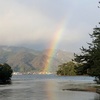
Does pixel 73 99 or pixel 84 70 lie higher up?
pixel 84 70

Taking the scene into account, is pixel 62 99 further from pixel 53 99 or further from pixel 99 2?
pixel 99 2

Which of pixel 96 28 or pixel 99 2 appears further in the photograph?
pixel 96 28

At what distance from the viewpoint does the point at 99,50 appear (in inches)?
2142

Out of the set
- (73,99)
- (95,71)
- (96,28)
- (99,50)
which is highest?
(96,28)

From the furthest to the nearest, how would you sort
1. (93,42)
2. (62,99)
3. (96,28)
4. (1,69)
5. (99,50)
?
1. (1,69)
2. (93,42)
3. (96,28)
4. (99,50)
5. (62,99)

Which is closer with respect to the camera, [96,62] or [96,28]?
[96,62]

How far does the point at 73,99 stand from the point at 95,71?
883 centimetres

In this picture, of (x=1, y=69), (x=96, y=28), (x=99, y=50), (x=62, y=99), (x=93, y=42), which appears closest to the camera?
(x=62, y=99)

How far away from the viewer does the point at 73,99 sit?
165 ft

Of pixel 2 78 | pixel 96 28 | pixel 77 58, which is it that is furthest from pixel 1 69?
pixel 96 28

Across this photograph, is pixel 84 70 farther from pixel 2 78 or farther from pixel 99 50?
pixel 2 78

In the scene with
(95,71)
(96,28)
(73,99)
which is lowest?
(73,99)

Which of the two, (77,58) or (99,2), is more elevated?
(99,2)

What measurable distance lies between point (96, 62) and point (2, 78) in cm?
13321
